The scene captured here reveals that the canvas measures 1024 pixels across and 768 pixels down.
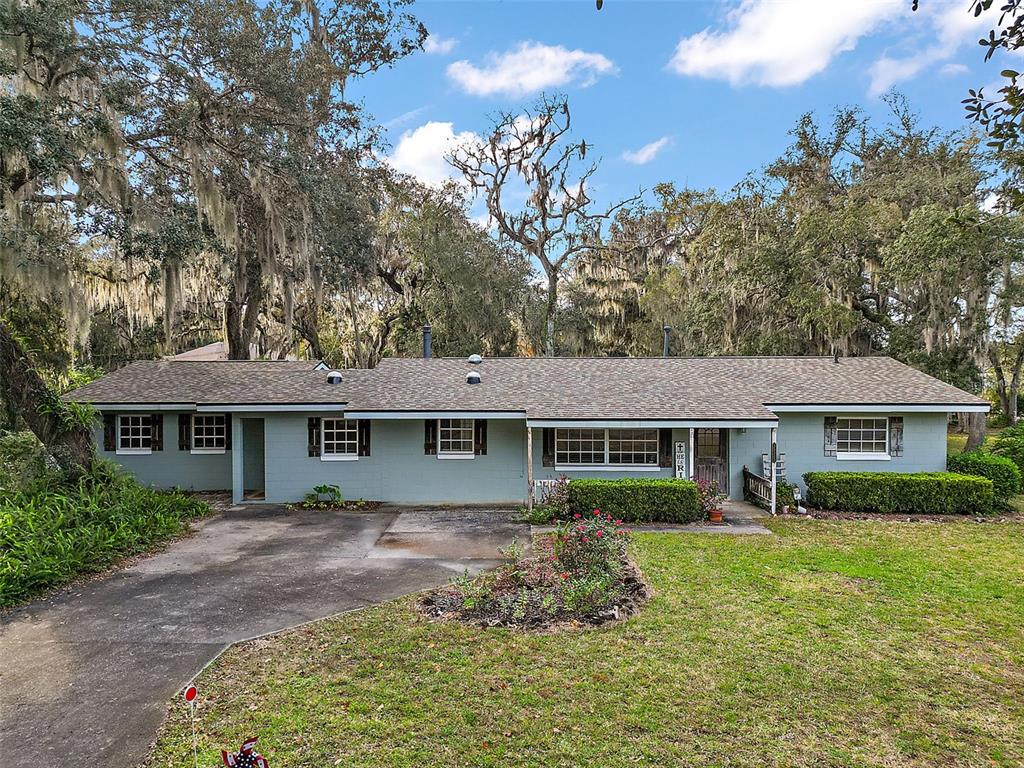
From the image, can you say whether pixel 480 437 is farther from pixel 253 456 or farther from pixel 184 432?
pixel 184 432

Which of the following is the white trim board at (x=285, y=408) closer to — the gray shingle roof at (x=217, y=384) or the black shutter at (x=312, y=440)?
the gray shingle roof at (x=217, y=384)

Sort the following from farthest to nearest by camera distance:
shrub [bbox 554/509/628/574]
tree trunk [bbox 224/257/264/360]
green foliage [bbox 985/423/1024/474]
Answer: tree trunk [bbox 224/257/264/360]
green foliage [bbox 985/423/1024/474]
shrub [bbox 554/509/628/574]

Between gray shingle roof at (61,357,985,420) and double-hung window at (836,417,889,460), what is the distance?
641 mm

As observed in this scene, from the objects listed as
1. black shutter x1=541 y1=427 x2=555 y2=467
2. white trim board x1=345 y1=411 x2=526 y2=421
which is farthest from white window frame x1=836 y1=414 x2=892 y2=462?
white trim board x1=345 y1=411 x2=526 y2=421

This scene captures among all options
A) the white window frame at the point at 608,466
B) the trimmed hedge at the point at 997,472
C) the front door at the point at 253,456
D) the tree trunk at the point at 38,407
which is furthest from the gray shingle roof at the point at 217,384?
the trimmed hedge at the point at 997,472

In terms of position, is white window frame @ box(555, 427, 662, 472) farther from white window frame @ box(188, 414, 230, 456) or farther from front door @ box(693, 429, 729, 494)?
white window frame @ box(188, 414, 230, 456)

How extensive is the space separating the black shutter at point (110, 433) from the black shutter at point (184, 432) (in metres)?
1.52

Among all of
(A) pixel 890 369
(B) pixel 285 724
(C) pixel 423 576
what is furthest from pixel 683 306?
(B) pixel 285 724

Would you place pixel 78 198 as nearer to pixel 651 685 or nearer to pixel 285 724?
pixel 285 724

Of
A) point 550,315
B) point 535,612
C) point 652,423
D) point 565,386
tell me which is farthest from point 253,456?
point 550,315

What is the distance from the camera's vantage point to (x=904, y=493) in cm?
1165

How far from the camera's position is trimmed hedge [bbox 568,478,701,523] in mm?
11000

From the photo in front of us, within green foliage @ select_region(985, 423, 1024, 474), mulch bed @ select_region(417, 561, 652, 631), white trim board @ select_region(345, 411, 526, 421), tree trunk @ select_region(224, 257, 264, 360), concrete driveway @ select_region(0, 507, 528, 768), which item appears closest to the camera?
concrete driveway @ select_region(0, 507, 528, 768)

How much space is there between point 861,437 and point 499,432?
27.3ft
